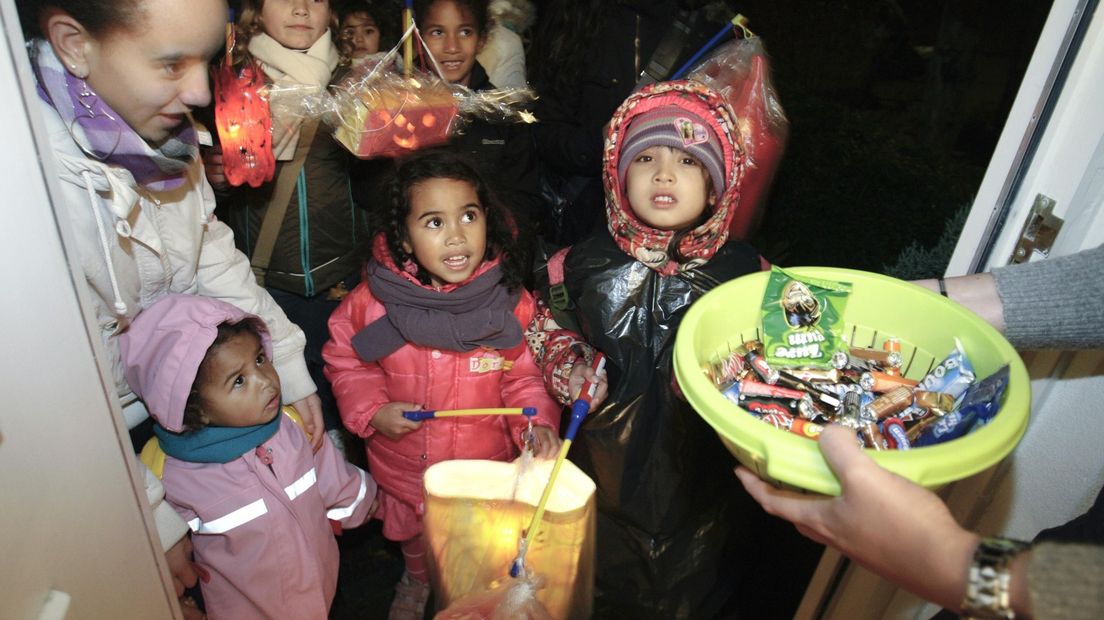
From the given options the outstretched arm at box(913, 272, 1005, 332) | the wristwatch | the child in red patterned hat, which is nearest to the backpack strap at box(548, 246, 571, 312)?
the child in red patterned hat

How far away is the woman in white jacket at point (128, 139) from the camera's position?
4.46 feet

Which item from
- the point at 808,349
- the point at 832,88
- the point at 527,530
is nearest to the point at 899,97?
the point at 832,88

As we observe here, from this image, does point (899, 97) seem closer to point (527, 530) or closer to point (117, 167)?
point (527, 530)

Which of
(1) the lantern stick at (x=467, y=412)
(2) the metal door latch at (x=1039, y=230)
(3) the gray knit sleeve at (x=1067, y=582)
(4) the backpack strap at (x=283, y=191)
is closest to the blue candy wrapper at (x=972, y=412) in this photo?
(3) the gray knit sleeve at (x=1067, y=582)

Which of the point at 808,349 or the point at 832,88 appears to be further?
the point at 832,88

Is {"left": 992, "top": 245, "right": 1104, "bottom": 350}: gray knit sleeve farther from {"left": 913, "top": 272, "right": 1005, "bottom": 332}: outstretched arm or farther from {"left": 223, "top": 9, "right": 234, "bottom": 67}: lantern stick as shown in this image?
{"left": 223, "top": 9, "right": 234, "bottom": 67}: lantern stick

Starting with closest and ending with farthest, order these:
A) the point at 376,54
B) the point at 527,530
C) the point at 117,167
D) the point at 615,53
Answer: the point at 117,167 → the point at 527,530 → the point at 376,54 → the point at 615,53

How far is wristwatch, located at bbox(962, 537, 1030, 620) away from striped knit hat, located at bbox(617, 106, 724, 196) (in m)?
1.20

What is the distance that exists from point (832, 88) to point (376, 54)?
3800 millimetres

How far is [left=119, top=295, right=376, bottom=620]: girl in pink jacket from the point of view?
5.38 ft

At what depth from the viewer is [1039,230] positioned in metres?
1.54

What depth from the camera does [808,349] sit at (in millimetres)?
1493

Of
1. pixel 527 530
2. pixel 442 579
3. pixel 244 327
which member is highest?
pixel 244 327

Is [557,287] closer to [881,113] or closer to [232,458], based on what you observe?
[232,458]
